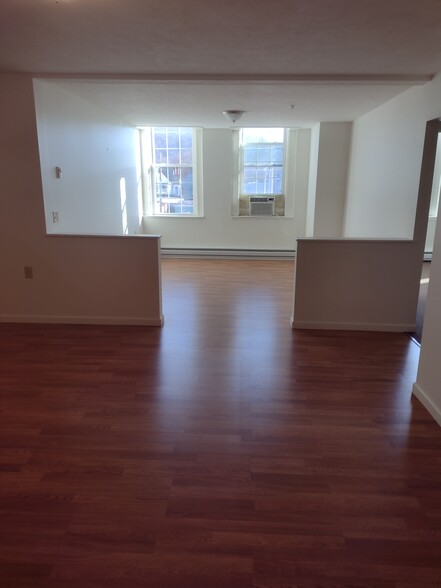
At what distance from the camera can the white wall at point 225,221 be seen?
302 inches

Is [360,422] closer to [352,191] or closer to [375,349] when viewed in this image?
[375,349]

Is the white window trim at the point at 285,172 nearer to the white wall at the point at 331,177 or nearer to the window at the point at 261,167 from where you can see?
the window at the point at 261,167

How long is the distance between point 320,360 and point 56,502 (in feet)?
7.54

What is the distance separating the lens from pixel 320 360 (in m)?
3.51

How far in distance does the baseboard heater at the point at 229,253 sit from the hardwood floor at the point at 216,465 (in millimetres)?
4098

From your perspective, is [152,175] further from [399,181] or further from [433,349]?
[433,349]

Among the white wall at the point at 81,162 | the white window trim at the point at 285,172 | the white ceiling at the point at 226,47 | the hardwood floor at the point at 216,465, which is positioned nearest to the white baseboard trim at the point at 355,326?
the hardwood floor at the point at 216,465

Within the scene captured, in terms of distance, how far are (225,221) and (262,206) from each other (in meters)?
0.76

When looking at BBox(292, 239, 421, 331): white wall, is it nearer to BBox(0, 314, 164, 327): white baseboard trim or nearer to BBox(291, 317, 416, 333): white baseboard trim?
BBox(291, 317, 416, 333): white baseboard trim

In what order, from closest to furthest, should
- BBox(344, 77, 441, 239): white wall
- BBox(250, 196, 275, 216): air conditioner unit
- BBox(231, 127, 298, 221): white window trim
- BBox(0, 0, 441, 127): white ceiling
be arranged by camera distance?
BBox(0, 0, 441, 127): white ceiling, BBox(344, 77, 441, 239): white wall, BBox(231, 127, 298, 221): white window trim, BBox(250, 196, 275, 216): air conditioner unit

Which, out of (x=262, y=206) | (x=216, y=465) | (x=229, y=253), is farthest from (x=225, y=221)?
(x=216, y=465)

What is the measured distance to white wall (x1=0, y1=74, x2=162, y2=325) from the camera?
12.9 ft

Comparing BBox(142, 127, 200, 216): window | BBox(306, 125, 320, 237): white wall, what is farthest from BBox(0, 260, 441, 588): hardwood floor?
BBox(142, 127, 200, 216): window

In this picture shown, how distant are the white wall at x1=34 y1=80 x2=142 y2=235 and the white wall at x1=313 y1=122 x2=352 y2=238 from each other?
10.4ft
